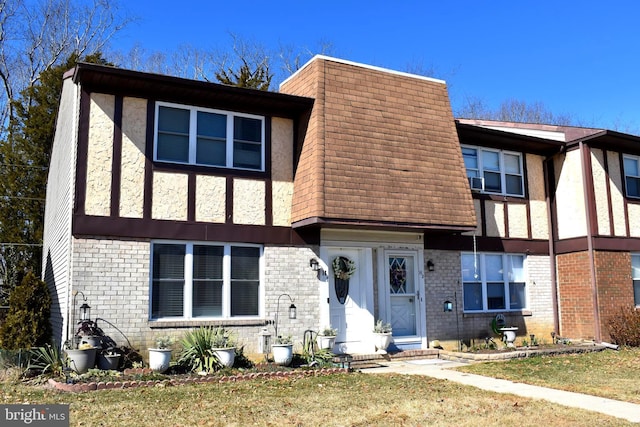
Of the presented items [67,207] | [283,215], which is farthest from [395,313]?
[67,207]

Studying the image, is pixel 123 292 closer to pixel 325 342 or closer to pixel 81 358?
pixel 81 358

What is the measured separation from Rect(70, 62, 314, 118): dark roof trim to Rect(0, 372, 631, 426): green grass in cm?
573

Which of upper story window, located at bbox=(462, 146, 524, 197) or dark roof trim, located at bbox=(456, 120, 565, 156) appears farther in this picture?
upper story window, located at bbox=(462, 146, 524, 197)

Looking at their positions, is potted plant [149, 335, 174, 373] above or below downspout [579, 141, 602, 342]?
below

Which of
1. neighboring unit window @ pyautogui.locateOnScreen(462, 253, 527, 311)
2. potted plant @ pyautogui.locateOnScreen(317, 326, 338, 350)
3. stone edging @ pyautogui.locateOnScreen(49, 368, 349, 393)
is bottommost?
stone edging @ pyautogui.locateOnScreen(49, 368, 349, 393)

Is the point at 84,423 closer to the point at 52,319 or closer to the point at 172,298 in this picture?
the point at 172,298

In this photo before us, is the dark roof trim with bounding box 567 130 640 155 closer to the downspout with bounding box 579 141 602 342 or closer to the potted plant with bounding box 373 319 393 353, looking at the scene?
the downspout with bounding box 579 141 602 342

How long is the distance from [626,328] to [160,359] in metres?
11.9

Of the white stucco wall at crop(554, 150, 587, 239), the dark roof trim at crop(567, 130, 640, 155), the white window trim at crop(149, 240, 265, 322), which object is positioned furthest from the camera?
the white stucco wall at crop(554, 150, 587, 239)

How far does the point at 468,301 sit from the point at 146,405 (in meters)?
9.44

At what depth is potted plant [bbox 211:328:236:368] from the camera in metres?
11.0

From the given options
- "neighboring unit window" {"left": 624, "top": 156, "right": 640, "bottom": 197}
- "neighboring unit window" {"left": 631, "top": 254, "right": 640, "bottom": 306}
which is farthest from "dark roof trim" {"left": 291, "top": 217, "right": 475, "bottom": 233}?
"neighboring unit window" {"left": 624, "top": 156, "right": 640, "bottom": 197}

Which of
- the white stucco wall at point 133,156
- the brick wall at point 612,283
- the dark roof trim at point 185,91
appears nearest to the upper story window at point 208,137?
the dark roof trim at point 185,91

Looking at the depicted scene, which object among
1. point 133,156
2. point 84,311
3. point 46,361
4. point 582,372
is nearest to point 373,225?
point 582,372
